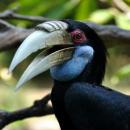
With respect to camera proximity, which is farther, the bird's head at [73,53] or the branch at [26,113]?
the branch at [26,113]

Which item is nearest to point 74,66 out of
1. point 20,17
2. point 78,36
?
point 78,36

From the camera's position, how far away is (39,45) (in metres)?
2.87

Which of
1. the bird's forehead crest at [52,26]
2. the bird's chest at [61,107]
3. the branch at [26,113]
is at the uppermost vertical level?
the bird's forehead crest at [52,26]

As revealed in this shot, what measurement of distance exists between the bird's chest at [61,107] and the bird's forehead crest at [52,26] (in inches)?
10.5

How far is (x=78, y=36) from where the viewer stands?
3.04 m

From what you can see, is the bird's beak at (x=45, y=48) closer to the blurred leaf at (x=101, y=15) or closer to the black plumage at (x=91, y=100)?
the black plumage at (x=91, y=100)

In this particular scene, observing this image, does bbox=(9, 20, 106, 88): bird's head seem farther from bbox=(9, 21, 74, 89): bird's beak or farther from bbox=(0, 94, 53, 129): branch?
bbox=(0, 94, 53, 129): branch

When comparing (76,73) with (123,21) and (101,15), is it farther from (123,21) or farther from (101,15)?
(101,15)

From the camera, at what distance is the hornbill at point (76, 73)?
2822 millimetres

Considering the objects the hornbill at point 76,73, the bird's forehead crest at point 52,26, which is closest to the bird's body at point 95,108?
the hornbill at point 76,73

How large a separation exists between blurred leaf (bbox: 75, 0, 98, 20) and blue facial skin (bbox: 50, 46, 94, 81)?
35cm

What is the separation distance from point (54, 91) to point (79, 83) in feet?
0.46

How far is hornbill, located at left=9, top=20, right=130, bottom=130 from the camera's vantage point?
2822mm

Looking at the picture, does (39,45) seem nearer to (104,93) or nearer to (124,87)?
(104,93)
